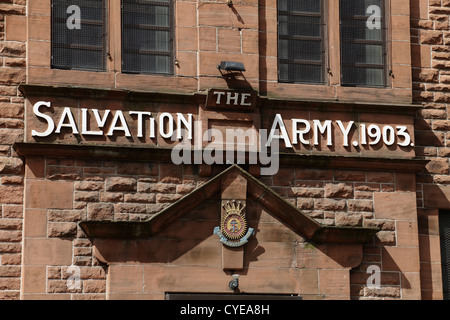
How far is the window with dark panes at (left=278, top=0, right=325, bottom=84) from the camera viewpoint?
22297mm

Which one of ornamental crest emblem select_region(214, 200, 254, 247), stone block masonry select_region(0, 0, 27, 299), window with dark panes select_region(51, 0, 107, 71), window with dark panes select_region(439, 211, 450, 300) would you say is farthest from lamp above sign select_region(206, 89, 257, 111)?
window with dark panes select_region(439, 211, 450, 300)

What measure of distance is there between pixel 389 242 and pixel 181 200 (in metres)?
3.71

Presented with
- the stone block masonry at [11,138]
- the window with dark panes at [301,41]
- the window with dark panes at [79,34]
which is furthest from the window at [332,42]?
the stone block masonry at [11,138]

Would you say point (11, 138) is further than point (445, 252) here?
No

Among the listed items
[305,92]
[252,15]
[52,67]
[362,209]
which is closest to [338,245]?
[362,209]

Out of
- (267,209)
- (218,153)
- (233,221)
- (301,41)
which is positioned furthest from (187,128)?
(301,41)

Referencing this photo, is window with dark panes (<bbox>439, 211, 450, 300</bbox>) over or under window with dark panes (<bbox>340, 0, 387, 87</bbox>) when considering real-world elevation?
under

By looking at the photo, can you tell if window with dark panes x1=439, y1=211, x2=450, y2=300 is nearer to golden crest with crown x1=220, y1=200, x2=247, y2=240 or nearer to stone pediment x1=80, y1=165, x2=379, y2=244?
stone pediment x1=80, y1=165, x2=379, y2=244

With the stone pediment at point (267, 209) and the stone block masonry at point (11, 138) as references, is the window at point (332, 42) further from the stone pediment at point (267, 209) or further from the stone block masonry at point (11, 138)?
the stone block masonry at point (11, 138)

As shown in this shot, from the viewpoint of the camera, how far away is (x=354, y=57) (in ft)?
74.2

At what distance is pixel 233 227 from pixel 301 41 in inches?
149

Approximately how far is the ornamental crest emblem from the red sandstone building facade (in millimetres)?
28

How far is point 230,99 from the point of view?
2139cm

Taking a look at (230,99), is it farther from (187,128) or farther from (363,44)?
(363,44)
